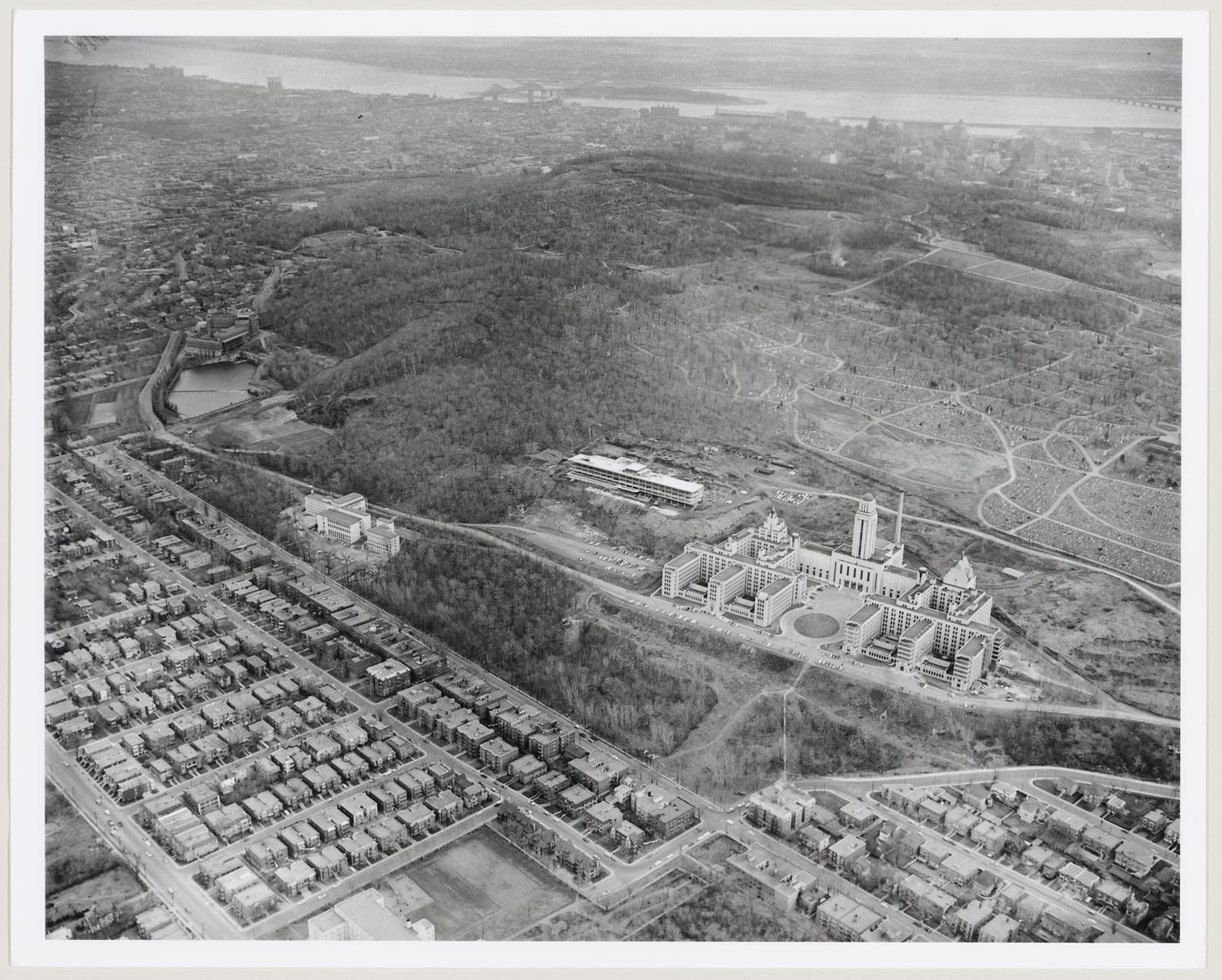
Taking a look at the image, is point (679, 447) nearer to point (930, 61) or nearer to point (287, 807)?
point (930, 61)

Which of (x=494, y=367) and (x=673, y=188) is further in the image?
(x=673, y=188)

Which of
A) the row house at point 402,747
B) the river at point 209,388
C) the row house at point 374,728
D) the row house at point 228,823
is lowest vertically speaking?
the row house at point 228,823

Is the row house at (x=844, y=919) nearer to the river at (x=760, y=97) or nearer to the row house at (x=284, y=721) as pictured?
the row house at (x=284, y=721)

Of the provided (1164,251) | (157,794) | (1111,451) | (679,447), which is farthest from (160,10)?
(1111,451)

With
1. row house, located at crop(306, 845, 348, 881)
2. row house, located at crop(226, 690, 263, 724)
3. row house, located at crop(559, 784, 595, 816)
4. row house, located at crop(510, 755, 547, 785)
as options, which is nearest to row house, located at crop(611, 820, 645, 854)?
Result: row house, located at crop(559, 784, 595, 816)

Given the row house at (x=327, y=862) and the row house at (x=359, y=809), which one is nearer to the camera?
the row house at (x=327, y=862)

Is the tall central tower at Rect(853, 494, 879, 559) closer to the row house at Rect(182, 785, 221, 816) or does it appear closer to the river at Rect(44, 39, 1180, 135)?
the river at Rect(44, 39, 1180, 135)

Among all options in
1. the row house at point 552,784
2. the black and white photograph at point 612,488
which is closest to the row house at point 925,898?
the black and white photograph at point 612,488
